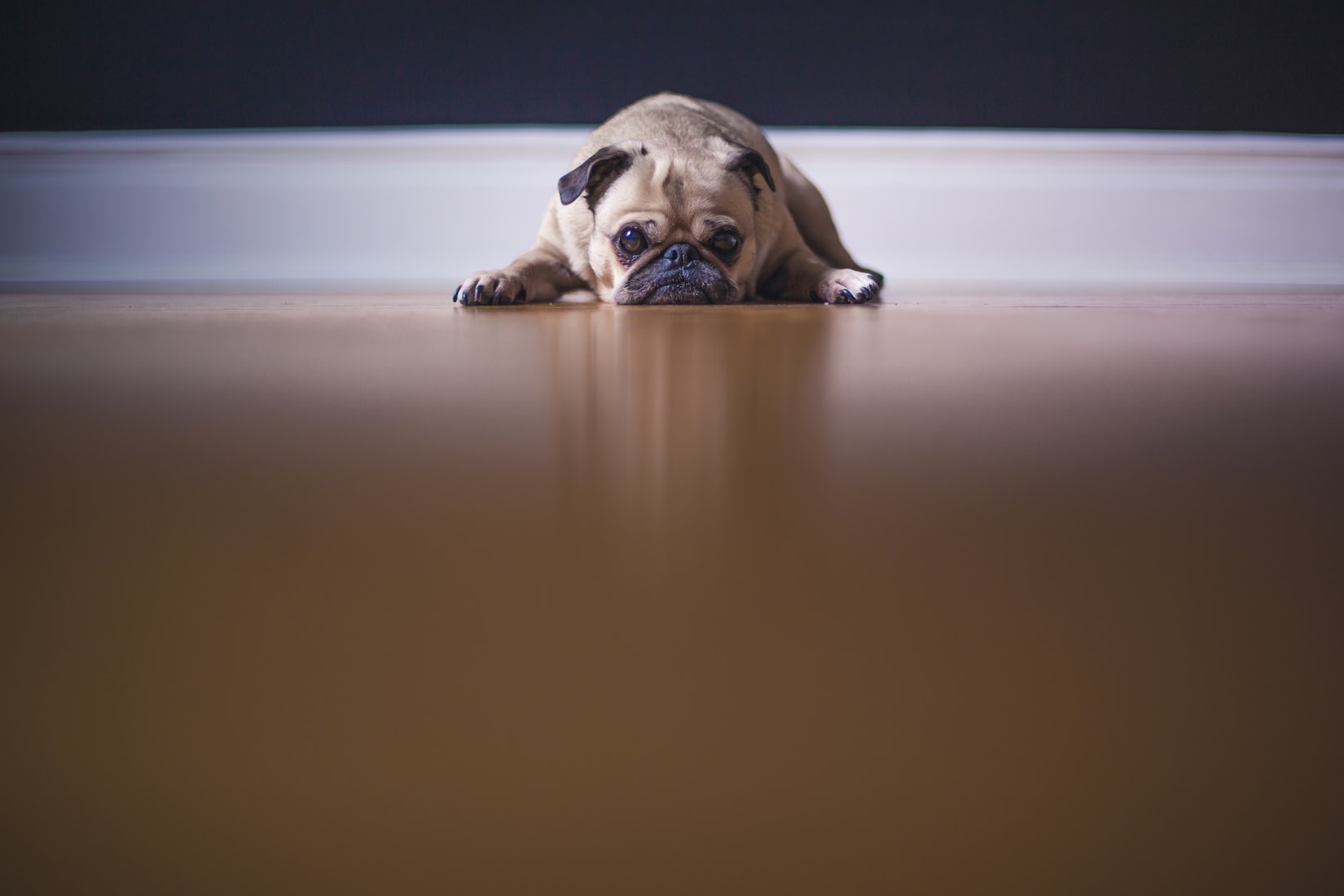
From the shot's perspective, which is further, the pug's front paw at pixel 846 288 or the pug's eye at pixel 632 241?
the pug's eye at pixel 632 241

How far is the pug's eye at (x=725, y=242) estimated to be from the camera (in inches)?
78.2

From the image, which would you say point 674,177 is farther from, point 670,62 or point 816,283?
point 670,62

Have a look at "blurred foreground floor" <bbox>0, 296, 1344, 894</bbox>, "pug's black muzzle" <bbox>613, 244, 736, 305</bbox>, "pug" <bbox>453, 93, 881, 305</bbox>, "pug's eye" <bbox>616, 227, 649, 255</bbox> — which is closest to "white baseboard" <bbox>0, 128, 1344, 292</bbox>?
"pug" <bbox>453, 93, 881, 305</bbox>

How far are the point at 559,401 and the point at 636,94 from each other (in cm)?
265

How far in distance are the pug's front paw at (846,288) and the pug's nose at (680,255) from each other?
268mm

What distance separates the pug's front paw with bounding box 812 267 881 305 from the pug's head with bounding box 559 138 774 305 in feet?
0.58

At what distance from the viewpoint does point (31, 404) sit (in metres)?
0.57

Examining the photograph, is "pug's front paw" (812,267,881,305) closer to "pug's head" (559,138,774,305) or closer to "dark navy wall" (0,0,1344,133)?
"pug's head" (559,138,774,305)

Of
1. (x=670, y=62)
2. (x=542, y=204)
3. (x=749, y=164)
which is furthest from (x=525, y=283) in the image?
(x=670, y=62)

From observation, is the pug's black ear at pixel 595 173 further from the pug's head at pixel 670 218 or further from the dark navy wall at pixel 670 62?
the dark navy wall at pixel 670 62

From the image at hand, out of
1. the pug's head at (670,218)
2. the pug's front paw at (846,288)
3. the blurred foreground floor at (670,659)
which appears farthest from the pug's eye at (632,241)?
the blurred foreground floor at (670,659)

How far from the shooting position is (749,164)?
2012mm

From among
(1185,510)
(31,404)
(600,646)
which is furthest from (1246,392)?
(31,404)

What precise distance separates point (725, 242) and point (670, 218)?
0.13 meters
